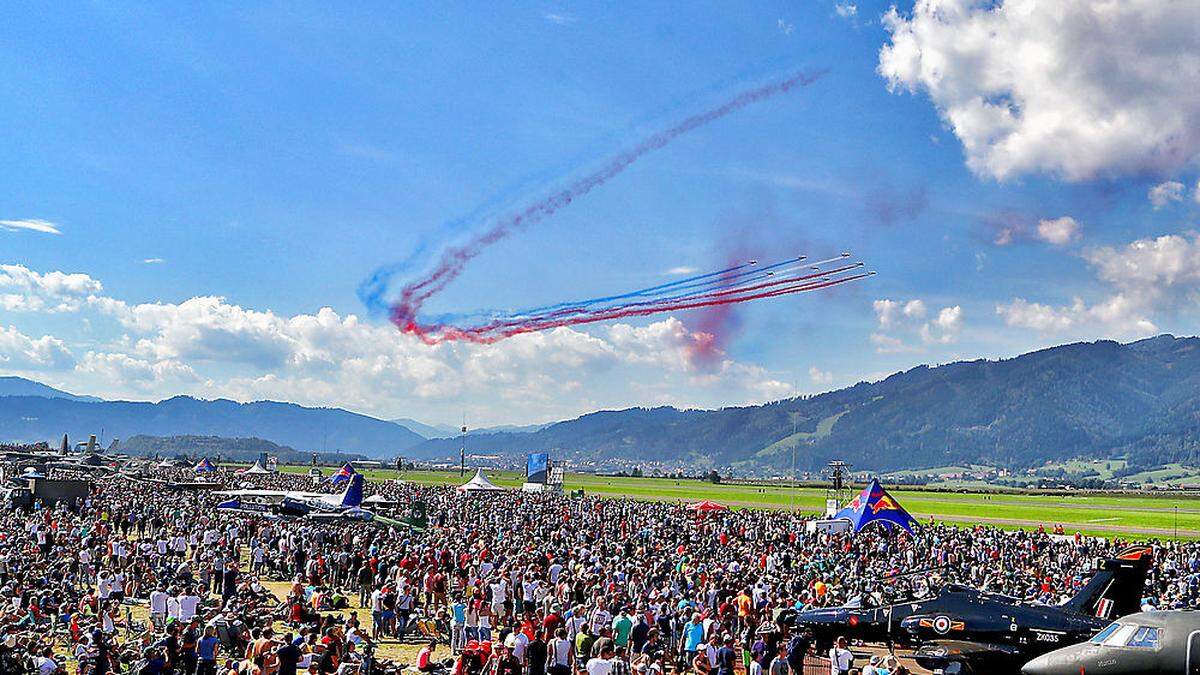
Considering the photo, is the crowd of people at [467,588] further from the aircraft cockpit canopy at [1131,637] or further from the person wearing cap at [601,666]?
the aircraft cockpit canopy at [1131,637]

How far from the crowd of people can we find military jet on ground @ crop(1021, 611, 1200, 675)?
2779 mm

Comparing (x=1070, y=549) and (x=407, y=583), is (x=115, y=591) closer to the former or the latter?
(x=407, y=583)

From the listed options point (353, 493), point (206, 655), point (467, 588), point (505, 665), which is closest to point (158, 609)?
point (206, 655)

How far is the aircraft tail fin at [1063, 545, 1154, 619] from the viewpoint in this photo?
68.8ft

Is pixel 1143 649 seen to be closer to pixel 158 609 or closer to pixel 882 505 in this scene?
pixel 158 609

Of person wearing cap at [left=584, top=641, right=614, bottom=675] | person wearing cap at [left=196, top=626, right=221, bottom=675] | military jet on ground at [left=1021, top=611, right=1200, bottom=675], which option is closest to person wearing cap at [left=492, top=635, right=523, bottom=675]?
person wearing cap at [left=584, top=641, right=614, bottom=675]

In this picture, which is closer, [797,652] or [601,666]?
[601,666]

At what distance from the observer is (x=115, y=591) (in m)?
24.4

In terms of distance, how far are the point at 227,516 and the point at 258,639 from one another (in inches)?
1475

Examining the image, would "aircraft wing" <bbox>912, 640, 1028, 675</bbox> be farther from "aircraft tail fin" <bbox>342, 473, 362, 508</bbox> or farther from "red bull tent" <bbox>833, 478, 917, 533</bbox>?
"aircraft tail fin" <bbox>342, 473, 362, 508</bbox>

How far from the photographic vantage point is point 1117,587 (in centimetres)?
2098

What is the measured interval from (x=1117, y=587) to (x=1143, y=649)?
29.3ft

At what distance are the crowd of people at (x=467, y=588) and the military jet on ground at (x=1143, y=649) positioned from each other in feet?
9.12

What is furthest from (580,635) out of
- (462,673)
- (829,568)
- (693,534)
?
(693,534)
